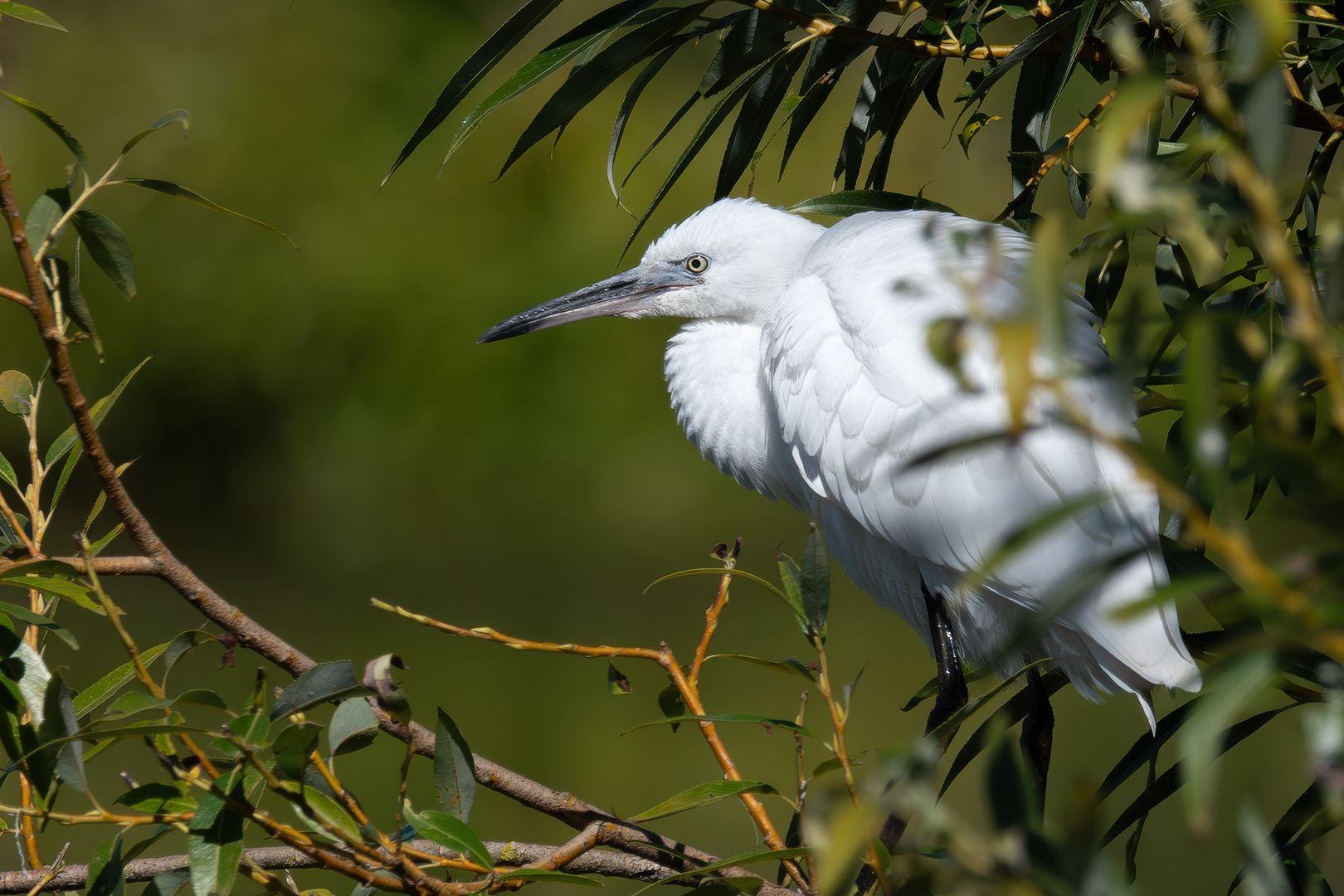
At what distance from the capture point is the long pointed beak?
117 centimetres

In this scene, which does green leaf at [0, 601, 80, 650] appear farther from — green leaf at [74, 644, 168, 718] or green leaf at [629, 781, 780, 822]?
green leaf at [629, 781, 780, 822]

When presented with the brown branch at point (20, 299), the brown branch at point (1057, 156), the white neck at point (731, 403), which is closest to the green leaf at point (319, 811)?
the brown branch at point (20, 299)

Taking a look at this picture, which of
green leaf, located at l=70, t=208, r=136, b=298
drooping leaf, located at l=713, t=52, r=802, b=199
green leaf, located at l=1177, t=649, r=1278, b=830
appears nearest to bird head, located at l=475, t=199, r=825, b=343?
drooping leaf, located at l=713, t=52, r=802, b=199

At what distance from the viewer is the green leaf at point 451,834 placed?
471mm

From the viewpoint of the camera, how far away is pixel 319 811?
429 mm

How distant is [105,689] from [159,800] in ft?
0.37

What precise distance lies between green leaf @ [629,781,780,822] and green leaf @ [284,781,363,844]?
0.15 metres

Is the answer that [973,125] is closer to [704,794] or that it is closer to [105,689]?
[704,794]

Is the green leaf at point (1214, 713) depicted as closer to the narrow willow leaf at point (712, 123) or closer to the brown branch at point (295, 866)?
the brown branch at point (295, 866)

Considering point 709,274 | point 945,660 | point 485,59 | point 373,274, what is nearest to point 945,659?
point 945,660

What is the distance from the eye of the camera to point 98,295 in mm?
3395

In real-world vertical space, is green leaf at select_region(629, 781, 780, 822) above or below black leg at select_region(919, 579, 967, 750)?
above

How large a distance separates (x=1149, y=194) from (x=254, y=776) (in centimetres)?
45

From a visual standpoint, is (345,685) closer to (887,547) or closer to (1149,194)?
(1149,194)
